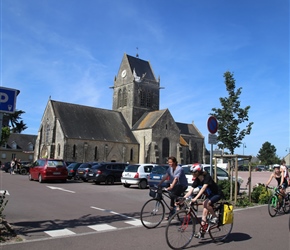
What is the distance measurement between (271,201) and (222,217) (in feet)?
12.8

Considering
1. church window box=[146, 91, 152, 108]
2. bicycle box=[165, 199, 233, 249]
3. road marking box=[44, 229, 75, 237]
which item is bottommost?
road marking box=[44, 229, 75, 237]

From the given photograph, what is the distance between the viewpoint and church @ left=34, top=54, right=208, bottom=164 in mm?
43156

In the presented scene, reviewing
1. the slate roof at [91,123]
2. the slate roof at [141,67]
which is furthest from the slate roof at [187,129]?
the slate roof at [91,123]

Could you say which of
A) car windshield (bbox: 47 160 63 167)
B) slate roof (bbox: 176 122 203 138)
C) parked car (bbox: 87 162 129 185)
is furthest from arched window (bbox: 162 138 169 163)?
car windshield (bbox: 47 160 63 167)

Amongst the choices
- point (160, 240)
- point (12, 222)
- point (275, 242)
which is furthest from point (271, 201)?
point (12, 222)

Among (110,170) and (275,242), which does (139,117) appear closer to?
(110,170)

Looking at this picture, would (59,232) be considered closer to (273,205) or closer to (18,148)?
(273,205)

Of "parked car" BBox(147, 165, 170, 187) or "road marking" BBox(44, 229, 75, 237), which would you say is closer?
"road marking" BBox(44, 229, 75, 237)

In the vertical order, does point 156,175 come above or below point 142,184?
above


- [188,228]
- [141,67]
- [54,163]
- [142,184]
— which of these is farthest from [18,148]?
[188,228]

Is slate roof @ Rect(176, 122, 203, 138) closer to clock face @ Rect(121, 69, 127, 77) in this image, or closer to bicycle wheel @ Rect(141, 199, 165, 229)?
clock face @ Rect(121, 69, 127, 77)

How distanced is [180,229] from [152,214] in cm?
177

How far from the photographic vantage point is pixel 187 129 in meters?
62.6

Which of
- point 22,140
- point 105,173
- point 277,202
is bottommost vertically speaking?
point 277,202
